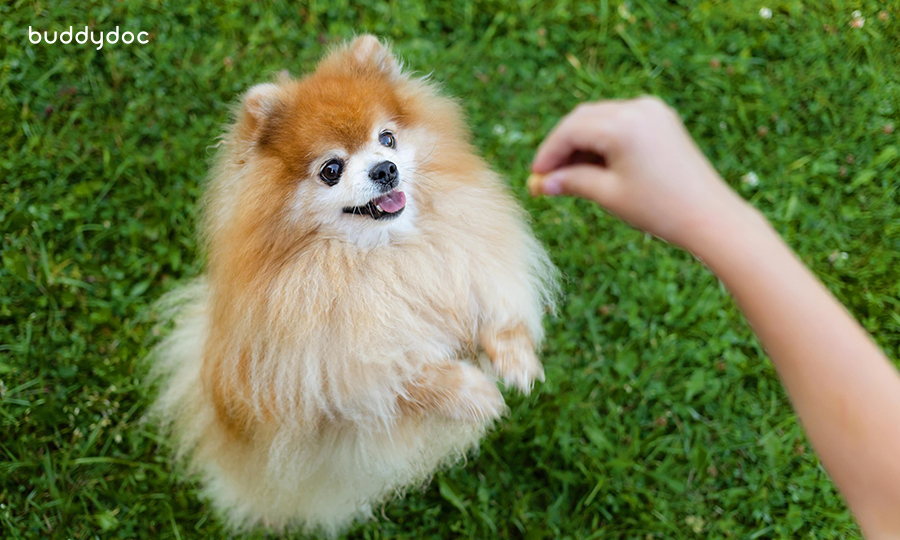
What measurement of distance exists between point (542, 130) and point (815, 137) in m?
1.48

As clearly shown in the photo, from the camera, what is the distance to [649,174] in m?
1.41

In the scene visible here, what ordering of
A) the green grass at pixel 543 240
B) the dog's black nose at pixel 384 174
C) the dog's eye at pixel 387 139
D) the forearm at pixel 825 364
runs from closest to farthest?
the forearm at pixel 825 364
the dog's black nose at pixel 384 174
the dog's eye at pixel 387 139
the green grass at pixel 543 240

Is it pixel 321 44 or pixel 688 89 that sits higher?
pixel 321 44

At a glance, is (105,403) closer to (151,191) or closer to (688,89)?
(151,191)

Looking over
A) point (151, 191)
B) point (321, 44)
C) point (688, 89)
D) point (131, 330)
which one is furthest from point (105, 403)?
point (688, 89)

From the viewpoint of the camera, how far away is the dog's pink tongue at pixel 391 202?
1.53 m

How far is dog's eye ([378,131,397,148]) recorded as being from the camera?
158 centimetres

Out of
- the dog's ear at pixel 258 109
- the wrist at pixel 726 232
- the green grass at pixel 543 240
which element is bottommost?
the green grass at pixel 543 240

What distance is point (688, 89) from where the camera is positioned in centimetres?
315

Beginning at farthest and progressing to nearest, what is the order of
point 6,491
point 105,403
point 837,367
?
point 105,403 < point 6,491 < point 837,367

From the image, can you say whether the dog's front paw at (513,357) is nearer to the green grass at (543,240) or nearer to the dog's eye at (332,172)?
the dog's eye at (332,172)

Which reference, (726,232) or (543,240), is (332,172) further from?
(543,240)

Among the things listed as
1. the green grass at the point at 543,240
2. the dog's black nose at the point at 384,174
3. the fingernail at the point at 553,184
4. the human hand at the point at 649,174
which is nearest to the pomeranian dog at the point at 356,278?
the dog's black nose at the point at 384,174

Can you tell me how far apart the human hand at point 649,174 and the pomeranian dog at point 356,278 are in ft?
1.02
